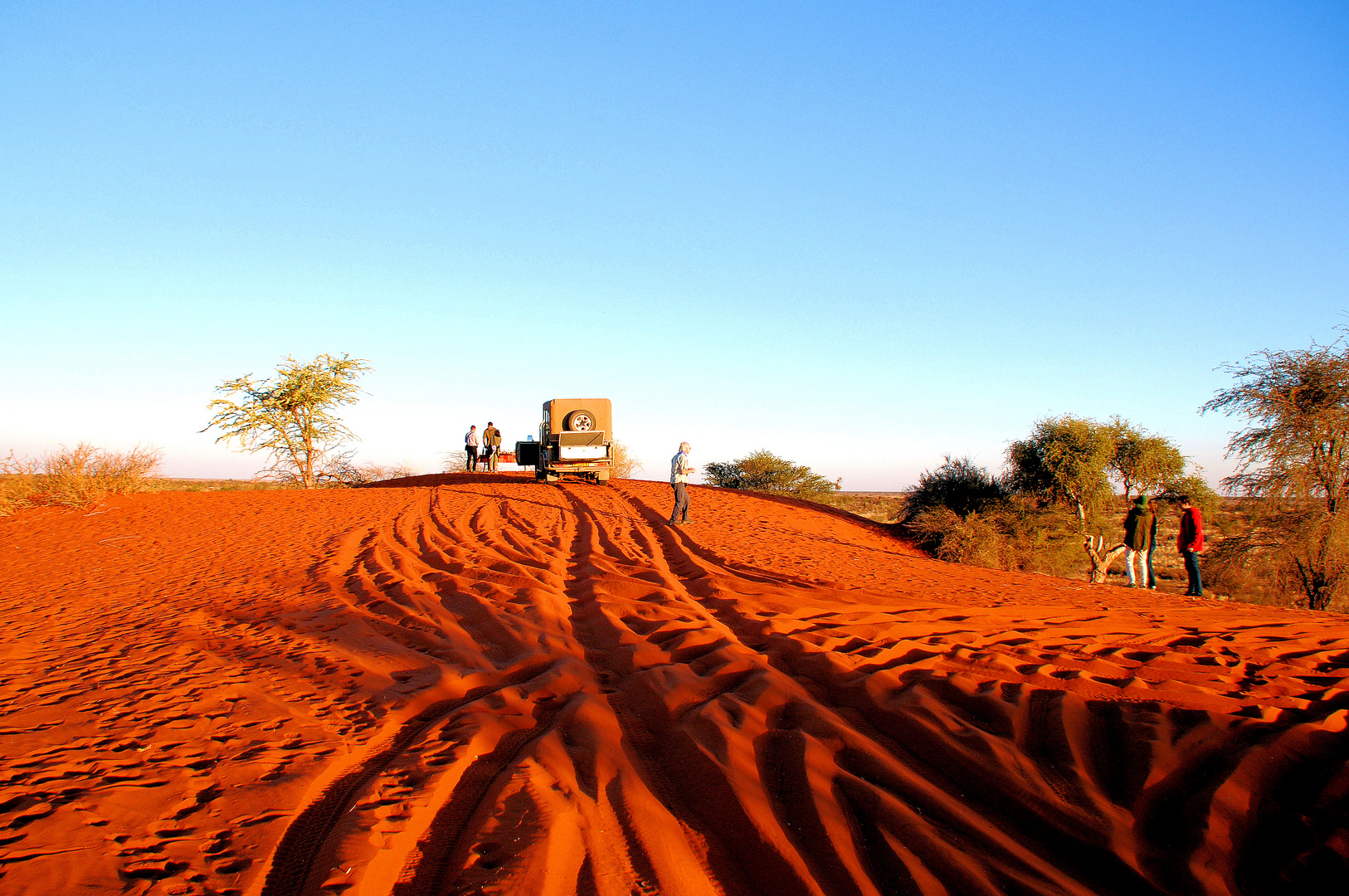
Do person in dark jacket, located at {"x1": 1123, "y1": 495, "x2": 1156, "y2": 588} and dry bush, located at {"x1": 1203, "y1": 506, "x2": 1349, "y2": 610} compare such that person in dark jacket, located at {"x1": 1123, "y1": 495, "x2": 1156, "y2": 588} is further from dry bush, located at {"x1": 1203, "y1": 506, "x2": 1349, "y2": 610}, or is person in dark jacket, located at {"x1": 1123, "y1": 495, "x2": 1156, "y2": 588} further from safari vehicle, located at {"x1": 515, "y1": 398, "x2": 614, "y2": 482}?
safari vehicle, located at {"x1": 515, "y1": 398, "x2": 614, "y2": 482}

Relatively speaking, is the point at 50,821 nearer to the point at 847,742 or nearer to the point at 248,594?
the point at 847,742

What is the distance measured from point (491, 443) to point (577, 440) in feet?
19.4

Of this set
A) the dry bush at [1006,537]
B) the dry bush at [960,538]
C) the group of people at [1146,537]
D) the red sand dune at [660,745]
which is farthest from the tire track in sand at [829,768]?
the dry bush at [1006,537]

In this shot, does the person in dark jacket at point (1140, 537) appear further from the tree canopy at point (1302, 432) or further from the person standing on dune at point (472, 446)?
the person standing on dune at point (472, 446)

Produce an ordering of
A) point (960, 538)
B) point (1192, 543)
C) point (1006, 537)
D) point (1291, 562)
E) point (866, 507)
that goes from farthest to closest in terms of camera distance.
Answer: point (866, 507), point (1006, 537), point (960, 538), point (1291, 562), point (1192, 543)

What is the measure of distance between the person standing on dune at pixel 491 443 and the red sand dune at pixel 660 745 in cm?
1854

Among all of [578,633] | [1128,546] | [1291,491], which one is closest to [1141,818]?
[578,633]

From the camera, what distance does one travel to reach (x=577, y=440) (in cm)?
2178

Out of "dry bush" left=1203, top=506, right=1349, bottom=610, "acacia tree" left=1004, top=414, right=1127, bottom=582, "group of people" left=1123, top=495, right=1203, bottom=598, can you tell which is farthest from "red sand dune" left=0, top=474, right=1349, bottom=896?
"acacia tree" left=1004, top=414, right=1127, bottom=582

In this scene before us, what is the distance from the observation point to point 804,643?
17.3 feet

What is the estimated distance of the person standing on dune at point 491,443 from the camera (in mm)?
25969

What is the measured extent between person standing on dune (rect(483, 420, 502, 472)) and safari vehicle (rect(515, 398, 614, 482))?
144 inches

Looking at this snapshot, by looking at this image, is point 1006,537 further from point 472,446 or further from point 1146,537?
point 472,446

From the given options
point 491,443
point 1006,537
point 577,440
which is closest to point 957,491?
point 1006,537
